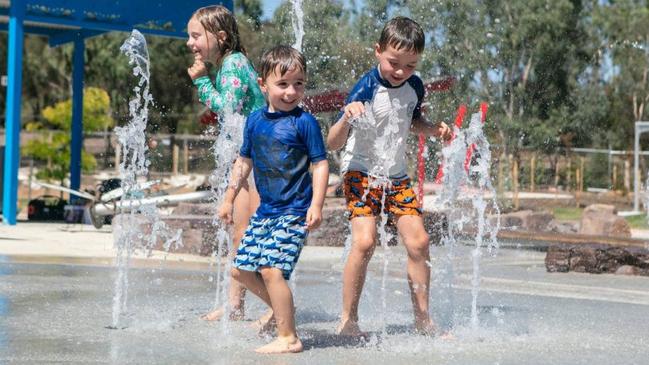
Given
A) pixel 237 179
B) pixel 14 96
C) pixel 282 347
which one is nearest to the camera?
pixel 282 347

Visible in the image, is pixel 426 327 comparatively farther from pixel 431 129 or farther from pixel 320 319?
pixel 431 129

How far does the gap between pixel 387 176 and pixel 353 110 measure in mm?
471

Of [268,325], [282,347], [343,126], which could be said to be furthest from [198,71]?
[282,347]

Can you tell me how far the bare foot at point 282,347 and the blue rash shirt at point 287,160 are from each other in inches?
20.0

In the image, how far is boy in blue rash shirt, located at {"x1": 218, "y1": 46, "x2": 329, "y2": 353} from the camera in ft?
15.3

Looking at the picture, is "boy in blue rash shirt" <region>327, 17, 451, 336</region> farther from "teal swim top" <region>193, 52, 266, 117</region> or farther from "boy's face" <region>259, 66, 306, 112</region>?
"teal swim top" <region>193, 52, 266, 117</region>

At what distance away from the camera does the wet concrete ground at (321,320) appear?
460 cm

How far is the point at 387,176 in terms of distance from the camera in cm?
522

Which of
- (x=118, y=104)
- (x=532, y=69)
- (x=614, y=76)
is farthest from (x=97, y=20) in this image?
(x=118, y=104)

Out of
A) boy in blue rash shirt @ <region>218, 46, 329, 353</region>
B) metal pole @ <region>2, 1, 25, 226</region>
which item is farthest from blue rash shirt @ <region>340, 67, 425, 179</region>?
metal pole @ <region>2, 1, 25, 226</region>

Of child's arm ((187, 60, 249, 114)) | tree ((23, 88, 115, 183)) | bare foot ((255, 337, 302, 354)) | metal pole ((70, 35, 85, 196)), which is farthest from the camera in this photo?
tree ((23, 88, 115, 183))

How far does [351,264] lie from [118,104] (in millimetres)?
47412

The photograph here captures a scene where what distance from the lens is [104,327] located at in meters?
5.28

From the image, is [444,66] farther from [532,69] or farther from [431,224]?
[532,69]
